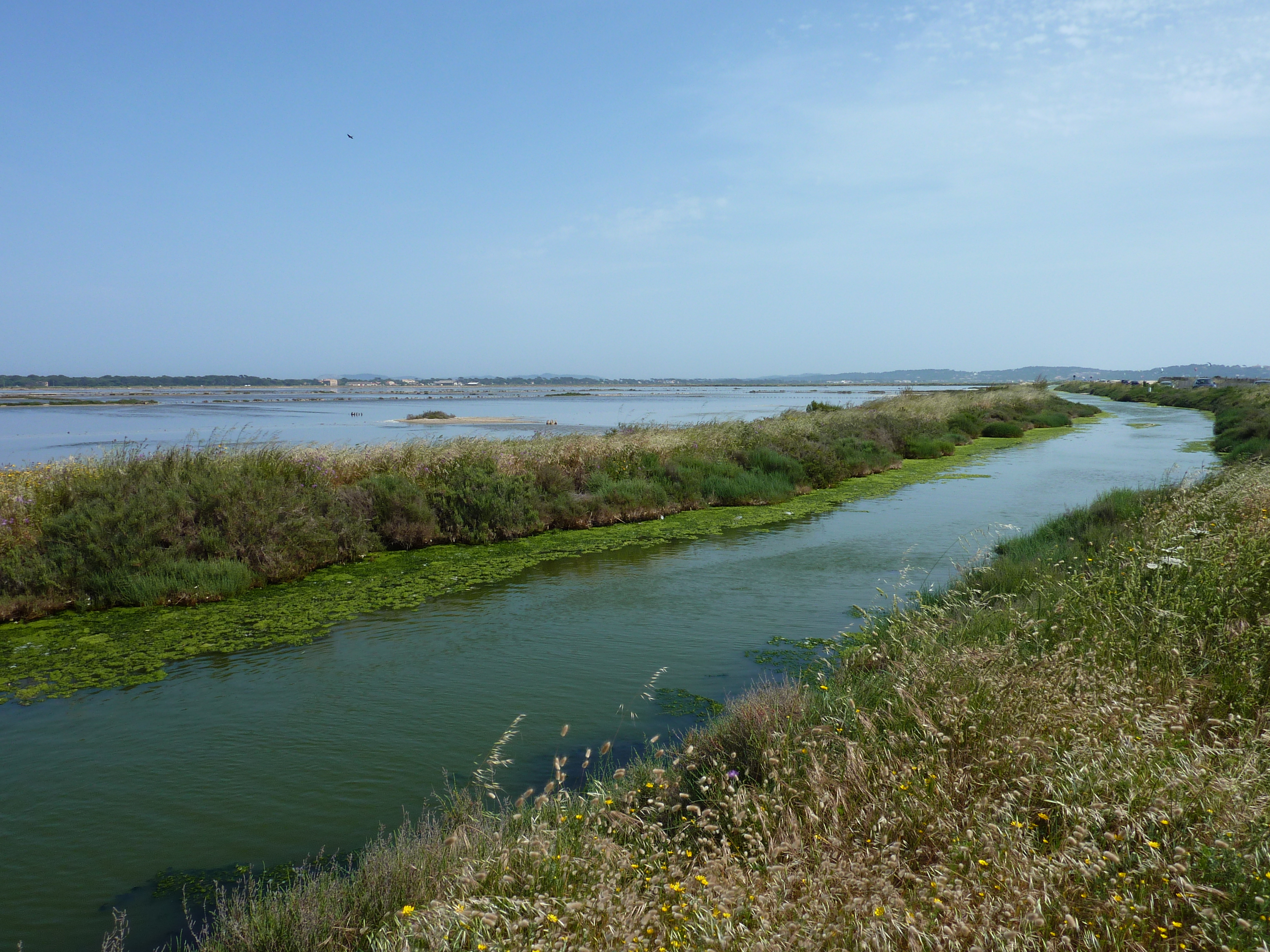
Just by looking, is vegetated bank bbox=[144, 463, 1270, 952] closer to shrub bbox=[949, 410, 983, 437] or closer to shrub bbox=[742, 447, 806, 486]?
shrub bbox=[742, 447, 806, 486]

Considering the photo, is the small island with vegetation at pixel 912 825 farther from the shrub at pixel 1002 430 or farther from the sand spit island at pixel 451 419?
the sand spit island at pixel 451 419

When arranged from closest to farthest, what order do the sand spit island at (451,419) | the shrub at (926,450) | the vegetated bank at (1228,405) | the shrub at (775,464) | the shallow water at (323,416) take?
the shrub at (775,464)
the vegetated bank at (1228,405)
the shrub at (926,450)
the shallow water at (323,416)
the sand spit island at (451,419)

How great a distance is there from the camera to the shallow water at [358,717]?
4.55 metres

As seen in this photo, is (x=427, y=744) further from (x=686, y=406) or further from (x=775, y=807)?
(x=686, y=406)

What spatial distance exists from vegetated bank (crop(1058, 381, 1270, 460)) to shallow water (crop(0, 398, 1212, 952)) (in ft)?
37.1

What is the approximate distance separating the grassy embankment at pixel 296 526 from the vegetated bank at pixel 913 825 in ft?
17.5

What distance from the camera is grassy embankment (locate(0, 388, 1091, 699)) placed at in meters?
8.72

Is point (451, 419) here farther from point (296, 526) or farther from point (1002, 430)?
point (296, 526)

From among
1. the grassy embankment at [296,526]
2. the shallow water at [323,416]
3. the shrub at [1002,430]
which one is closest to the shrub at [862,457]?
the grassy embankment at [296,526]

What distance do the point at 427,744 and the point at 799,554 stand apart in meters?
7.96

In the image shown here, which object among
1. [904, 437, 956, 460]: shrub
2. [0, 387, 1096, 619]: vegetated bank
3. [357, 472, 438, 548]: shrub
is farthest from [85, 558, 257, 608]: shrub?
[904, 437, 956, 460]: shrub

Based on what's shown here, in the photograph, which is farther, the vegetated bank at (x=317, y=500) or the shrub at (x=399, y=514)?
the shrub at (x=399, y=514)

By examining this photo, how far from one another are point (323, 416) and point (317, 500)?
45023mm

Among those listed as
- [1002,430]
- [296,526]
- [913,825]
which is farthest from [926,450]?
[913,825]
